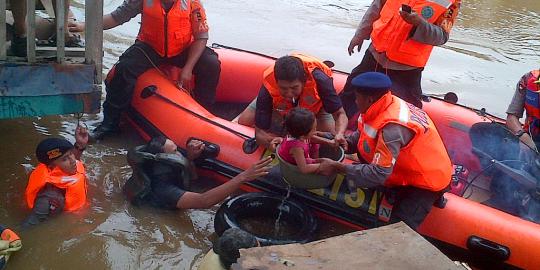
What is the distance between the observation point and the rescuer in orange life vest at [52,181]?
3154 millimetres

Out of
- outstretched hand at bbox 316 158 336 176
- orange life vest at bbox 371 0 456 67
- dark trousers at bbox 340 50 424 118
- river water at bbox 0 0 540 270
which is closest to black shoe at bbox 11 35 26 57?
river water at bbox 0 0 540 270

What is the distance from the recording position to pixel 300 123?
3088 millimetres

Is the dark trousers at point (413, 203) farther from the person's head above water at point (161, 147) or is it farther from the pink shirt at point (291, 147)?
the person's head above water at point (161, 147)

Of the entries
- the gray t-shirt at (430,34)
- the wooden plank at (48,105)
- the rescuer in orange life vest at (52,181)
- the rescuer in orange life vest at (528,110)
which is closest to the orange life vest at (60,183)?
the rescuer in orange life vest at (52,181)

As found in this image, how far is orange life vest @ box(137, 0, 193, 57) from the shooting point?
433 centimetres

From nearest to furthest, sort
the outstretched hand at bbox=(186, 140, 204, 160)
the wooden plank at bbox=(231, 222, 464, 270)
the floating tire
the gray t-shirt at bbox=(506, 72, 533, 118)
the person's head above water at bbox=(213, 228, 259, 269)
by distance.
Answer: the wooden plank at bbox=(231, 222, 464, 270) → the person's head above water at bbox=(213, 228, 259, 269) → the floating tire → the outstretched hand at bbox=(186, 140, 204, 160) → the gray t-shirt at bbox=(506, 72, 533, 118)

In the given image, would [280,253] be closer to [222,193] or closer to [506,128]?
[222,193]

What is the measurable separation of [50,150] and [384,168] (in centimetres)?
179

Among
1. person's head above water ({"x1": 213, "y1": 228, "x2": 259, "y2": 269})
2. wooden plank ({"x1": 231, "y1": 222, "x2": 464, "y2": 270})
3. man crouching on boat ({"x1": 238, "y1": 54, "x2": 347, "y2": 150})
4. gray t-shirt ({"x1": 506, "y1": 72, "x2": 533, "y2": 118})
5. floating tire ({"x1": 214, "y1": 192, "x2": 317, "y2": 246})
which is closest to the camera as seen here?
wooden plank ({"x1": 231, "y1": 222, "x2": 464, "y2": 270})

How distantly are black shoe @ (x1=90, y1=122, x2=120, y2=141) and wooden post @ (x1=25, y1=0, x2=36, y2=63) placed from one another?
1105 millimetres

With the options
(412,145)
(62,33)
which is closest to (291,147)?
(412,145)

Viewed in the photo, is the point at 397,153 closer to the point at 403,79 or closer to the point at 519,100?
the point at 403,79

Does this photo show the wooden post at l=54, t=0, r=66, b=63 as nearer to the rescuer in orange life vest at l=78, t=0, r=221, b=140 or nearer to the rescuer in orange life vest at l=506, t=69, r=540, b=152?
the rescuer in orange life vest at l=78, t=0, r=221, b=140

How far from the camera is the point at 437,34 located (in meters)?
3.76
